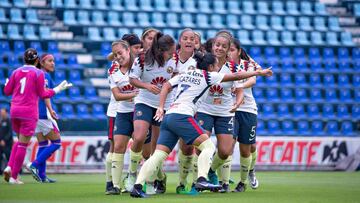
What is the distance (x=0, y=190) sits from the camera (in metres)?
12.0

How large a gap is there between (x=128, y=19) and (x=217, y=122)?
14.9 metres

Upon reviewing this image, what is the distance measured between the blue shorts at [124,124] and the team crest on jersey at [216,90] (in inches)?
45.0

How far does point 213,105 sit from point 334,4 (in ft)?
64.2

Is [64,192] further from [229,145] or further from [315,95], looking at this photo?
[315,95]

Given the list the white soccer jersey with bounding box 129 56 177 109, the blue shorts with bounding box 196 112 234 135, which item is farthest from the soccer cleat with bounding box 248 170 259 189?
the white soccer jersey with bounding box 129 56 177 109

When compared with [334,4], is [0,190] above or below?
below

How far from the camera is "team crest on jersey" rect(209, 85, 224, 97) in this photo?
11541 mm

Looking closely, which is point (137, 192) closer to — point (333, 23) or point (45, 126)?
point (45, 126)

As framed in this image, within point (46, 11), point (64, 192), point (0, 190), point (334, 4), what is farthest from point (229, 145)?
point (334, 4)

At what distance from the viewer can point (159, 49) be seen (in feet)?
35.3

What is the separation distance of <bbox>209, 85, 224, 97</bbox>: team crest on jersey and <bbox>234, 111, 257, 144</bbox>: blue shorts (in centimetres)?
111

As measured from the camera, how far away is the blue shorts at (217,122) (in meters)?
11.4

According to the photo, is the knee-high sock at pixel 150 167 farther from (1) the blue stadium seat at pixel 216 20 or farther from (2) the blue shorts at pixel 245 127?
(1) the blue stadium seat at pixel 216 20

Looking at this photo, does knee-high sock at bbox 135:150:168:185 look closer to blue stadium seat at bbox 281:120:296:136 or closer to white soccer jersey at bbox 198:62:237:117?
white soccer jersey at bbox 198:62:237:117
